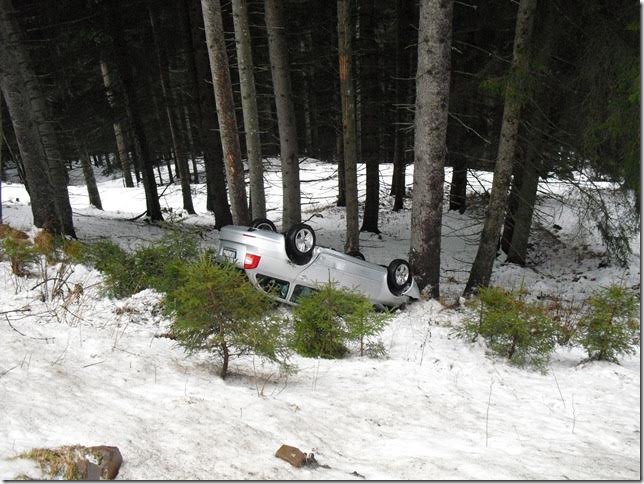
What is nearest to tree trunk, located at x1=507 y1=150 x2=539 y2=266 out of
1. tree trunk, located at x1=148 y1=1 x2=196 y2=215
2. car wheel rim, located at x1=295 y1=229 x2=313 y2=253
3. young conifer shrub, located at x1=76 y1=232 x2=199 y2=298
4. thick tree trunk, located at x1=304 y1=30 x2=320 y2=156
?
car wheel rim, located at x1=295 y1=229 x2=313 y2=253

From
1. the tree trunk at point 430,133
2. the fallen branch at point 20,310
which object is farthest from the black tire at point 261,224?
the fallen branch at point 20,310

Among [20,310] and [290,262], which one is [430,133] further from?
[20,310]

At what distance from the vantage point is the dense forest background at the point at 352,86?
717 cm

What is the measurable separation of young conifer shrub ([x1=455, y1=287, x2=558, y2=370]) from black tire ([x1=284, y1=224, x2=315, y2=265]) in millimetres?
2338

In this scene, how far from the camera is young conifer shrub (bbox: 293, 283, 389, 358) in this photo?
4836 millimetres

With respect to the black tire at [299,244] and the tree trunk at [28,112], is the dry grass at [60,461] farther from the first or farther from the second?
the tree trunk at [28,112]

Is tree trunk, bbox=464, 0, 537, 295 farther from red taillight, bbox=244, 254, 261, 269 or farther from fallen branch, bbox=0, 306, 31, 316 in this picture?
fallen branch, bbox=0, 306, 31, 316

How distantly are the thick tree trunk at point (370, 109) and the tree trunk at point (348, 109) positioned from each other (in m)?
4.01

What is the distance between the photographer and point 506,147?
24.5ft

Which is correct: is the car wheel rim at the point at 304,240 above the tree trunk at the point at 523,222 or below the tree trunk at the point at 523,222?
above

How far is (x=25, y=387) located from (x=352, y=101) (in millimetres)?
7817

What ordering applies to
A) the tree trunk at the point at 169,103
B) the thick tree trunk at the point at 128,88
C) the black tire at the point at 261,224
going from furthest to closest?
the tree trunk at the point at 169,103, the thick tree trunk at the point at 128,88, the black tire at the point at 261,224

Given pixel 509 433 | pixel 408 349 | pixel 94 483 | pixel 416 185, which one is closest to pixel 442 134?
pixel 416 185

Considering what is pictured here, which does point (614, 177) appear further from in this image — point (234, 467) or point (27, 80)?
point (27, 80)
